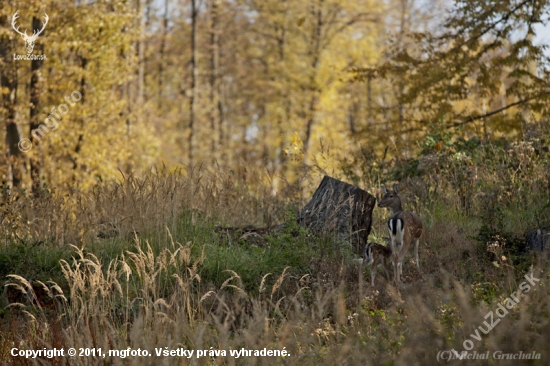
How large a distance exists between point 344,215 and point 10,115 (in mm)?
10122

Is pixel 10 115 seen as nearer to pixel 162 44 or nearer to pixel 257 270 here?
pixel 257 270

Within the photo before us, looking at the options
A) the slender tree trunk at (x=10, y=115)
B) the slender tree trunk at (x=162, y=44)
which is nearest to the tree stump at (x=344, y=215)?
the slender tree trunk at (x=10, y=115)

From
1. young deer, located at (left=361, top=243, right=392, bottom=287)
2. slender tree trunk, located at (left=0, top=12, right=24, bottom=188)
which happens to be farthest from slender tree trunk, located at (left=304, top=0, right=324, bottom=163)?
young deer, located at (left=361, top=243, right=392, bottom=287)

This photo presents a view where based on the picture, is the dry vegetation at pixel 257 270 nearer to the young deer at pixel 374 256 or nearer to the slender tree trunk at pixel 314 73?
the young deer at pixel 374 256

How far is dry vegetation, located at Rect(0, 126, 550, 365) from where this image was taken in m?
5.11

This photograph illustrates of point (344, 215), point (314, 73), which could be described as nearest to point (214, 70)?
point (314, 73)

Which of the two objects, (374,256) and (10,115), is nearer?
(374,256)

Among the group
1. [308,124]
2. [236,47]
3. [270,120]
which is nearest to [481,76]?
[308,124]

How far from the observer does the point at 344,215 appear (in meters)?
8.60

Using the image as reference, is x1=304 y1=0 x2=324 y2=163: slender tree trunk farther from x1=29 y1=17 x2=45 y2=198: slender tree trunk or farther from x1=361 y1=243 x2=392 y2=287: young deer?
x1=361 y1=243 x2=392 y2=287: young deer

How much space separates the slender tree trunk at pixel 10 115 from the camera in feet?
49.2

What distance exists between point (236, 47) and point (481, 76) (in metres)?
24.9

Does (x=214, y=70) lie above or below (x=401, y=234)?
above

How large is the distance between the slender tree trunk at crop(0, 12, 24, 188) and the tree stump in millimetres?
8775
